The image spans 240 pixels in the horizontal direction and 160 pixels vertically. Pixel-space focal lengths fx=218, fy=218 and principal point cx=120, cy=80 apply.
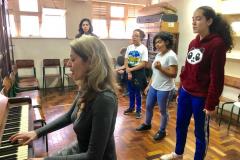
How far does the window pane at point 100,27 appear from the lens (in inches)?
225

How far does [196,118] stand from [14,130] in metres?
1.42

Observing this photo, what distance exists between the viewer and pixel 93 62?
103 cm

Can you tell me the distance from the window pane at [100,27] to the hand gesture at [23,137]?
4795 millimetres

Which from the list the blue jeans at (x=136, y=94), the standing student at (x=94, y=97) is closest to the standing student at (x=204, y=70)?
the standing student at (x=94, y=97)

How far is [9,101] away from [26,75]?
3.73 meters

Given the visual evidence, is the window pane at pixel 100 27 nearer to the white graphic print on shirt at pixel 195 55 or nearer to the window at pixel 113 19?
the window at pixel 113 19

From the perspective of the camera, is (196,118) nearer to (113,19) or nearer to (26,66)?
(26,66)

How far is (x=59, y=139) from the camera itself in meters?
2.75

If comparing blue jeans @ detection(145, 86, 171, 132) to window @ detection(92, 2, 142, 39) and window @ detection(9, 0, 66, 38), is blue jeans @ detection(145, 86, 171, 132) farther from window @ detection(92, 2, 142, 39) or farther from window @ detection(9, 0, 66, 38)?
window @ detection(9, 0, 66, 38)

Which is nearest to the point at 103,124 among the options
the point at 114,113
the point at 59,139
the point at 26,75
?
the point at 114,113

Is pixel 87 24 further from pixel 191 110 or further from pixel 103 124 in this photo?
pixel 103 124

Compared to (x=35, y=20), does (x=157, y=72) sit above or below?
below

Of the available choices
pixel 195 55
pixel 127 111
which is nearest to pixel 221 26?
pixel 195 55

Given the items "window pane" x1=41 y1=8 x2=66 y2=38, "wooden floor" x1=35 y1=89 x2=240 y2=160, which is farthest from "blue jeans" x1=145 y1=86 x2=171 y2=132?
"window pane" x1=41 y1=8 x2=66 y2=38
